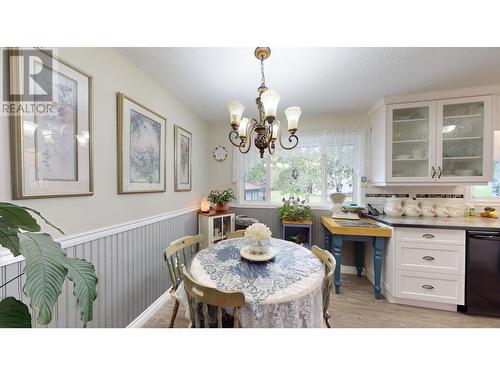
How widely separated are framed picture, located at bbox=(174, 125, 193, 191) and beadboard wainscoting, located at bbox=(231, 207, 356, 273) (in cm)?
97

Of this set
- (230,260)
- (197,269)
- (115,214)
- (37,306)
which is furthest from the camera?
(115,214)

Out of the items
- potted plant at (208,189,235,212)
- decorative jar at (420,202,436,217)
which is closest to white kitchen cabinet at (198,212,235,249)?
potted plant at (208,189,235,212)

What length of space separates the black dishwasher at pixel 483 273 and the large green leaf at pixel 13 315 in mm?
2893

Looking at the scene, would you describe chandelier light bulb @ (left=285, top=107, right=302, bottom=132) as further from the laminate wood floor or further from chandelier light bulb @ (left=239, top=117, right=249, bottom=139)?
the laminate wood floor

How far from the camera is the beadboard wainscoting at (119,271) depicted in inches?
40.6

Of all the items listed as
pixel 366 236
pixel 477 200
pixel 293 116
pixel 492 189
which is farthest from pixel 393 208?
pixel 293 116

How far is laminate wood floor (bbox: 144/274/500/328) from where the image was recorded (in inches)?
62.7

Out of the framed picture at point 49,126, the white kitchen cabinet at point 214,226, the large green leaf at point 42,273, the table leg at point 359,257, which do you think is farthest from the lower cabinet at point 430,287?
the framed picture at point 49,126

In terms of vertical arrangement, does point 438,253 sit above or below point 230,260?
below

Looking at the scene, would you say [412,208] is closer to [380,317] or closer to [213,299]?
[380,317]
